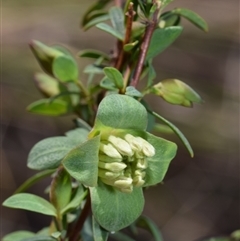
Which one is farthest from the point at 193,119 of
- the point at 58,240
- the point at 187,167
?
the point at 58,240

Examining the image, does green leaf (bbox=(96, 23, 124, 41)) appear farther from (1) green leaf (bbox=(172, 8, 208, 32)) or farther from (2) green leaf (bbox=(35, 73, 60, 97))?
(2) green leaf (bbox=(35, 73, 60, 97))

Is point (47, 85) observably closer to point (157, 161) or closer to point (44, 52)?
point (44, 52)

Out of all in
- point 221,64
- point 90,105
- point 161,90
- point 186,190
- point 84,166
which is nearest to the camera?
point 84,166

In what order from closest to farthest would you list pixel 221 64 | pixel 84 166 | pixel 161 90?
pixel 84 166 < pixel 161 90 < pixel 221 64

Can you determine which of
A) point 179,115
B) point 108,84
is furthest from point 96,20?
point 179,115

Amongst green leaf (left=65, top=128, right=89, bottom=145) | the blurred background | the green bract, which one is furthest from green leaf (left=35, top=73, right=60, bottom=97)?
the blurred background

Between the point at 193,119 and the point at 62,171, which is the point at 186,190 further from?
the point at 62,171
